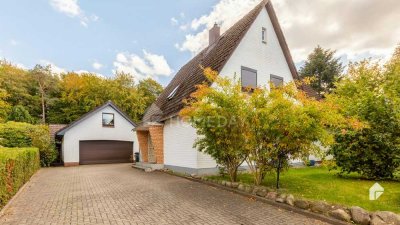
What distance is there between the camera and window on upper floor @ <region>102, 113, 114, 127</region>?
24000mm

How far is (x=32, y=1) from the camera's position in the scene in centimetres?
1341

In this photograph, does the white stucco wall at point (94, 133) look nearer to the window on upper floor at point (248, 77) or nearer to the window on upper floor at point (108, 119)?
the window on upper floor at point (108, 119)

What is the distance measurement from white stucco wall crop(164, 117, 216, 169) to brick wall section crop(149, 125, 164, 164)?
36 centimetres

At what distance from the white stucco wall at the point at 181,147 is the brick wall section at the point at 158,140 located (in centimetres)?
36

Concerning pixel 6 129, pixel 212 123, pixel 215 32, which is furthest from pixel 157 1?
pixel 6 129

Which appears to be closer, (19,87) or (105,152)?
(105,152)

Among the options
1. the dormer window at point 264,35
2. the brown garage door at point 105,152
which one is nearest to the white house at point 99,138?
the brown garage door at point 105,152

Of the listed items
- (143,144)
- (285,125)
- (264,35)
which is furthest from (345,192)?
(143,144)

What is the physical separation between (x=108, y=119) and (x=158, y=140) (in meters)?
10.6

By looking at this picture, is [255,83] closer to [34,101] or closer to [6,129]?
[6,129]

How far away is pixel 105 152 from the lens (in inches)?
941

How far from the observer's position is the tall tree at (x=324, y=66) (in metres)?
36.1

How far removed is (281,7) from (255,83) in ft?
18.1

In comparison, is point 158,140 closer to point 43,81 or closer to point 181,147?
point 181,147
